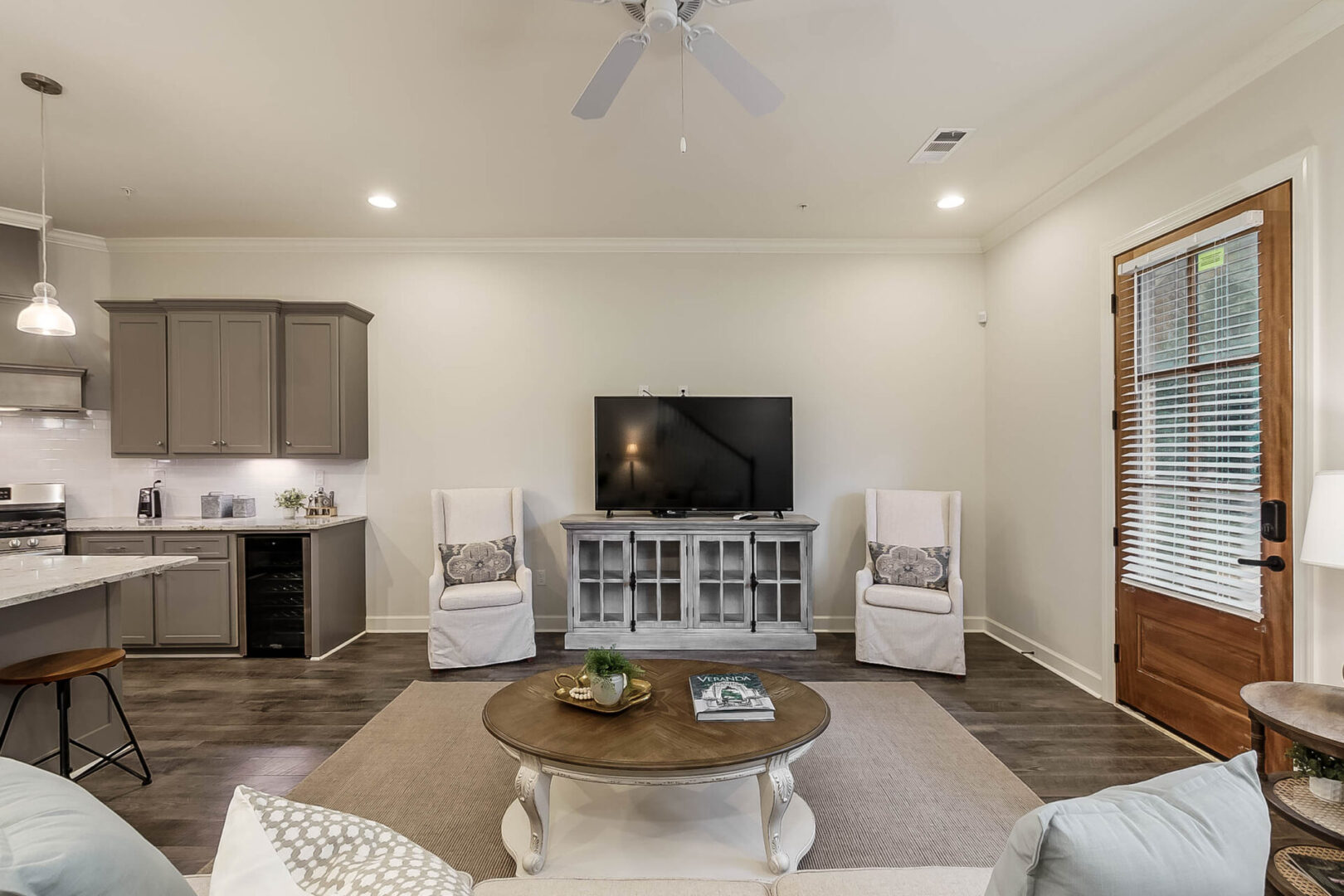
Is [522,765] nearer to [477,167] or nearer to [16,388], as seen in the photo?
[477,167]

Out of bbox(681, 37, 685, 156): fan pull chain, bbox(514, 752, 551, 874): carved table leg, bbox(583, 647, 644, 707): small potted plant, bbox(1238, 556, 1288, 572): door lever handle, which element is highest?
bbox(681, 37, 685, 156): fan pull chain

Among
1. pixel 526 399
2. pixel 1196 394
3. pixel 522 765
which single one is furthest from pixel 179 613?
pixel 1196 394

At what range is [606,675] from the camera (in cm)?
220

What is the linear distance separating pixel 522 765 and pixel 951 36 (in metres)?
3.07

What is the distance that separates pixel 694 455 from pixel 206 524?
3.32 m

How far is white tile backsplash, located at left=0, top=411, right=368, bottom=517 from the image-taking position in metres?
4.59

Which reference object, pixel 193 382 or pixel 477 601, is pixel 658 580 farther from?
pixel 193 382

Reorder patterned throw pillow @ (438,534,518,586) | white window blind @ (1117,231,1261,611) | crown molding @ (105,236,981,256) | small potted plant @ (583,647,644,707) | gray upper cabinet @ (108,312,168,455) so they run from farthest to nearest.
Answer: crown molding @ (105,236,981,256)
gray upper cabinet @ (108,312,168,455)
patterned throw pillow @ (438,534,518,586)
white window blind @ (1117,231,1261,611)
small potted plant @ (583,647,644,707)

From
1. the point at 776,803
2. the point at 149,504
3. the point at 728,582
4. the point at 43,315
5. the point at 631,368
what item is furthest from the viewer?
the point at 631,368

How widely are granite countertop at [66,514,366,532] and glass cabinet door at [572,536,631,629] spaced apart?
66.9 inches

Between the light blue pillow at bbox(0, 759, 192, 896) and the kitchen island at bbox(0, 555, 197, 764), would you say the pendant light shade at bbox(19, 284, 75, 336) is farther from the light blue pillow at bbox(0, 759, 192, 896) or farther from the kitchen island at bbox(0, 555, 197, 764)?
the light blue pillow at bbox(0, 759, 192, 896)

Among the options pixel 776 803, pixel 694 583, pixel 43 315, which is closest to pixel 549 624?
pixel 694 583

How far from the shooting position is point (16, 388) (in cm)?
419

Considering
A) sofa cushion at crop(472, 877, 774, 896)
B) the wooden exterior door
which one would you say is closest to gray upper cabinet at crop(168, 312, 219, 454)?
sofa cushion at crop(472, 877, 774, 896)
